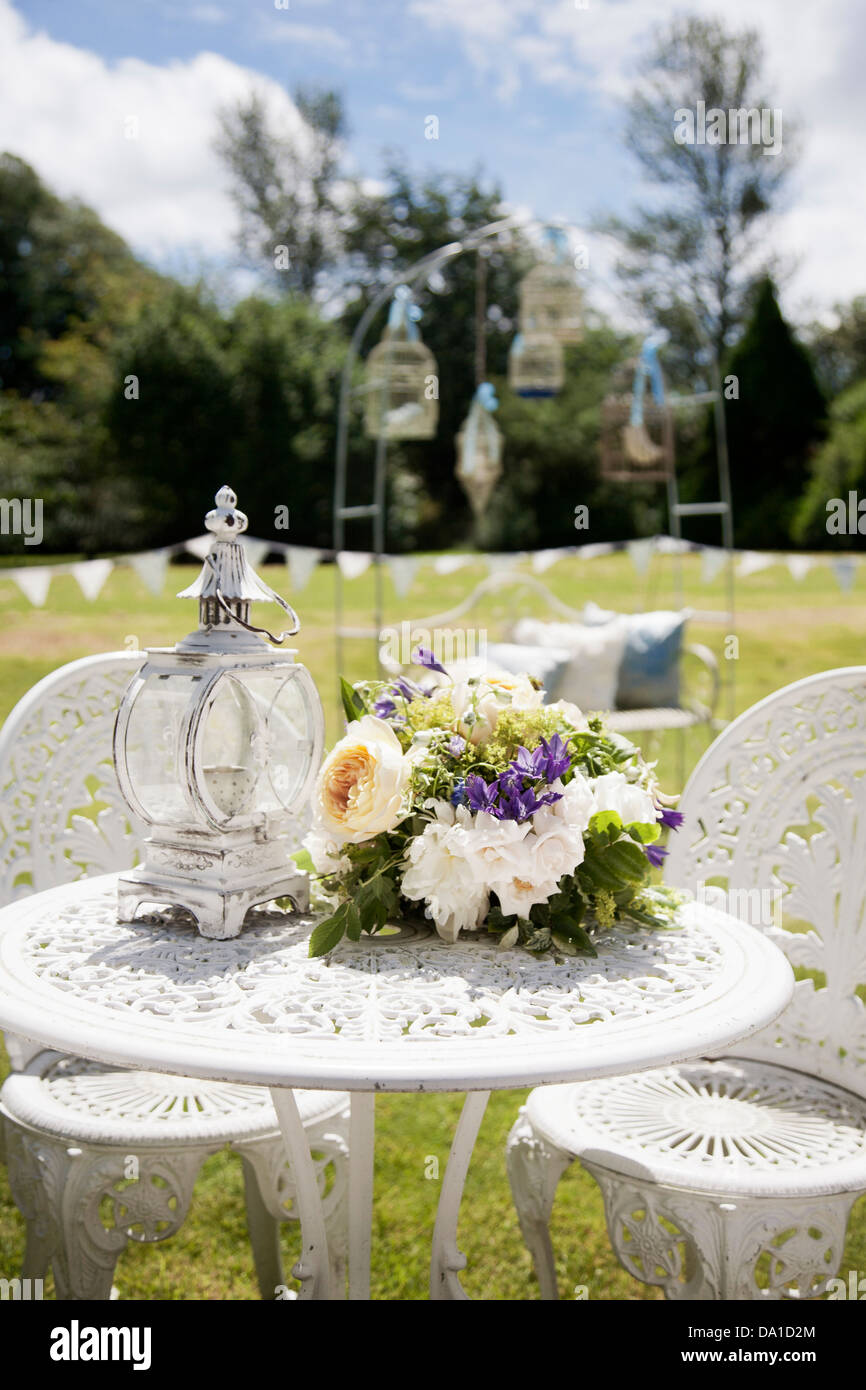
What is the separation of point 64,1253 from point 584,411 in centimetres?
1958

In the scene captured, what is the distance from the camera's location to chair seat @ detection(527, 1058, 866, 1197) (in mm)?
1550

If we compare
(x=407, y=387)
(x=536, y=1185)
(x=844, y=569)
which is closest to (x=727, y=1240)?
(x=536, y=1185)

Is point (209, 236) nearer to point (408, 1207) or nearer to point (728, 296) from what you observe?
point (728, 296)

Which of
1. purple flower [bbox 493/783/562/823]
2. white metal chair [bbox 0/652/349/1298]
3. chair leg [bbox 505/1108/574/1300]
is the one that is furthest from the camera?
chair leg [bbox 505/1108/574/1300]

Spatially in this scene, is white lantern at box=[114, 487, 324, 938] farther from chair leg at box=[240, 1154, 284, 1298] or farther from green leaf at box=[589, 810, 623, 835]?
chair leg at box=[240, 1154, 284, 1298]

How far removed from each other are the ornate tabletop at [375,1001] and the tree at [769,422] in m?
17.1

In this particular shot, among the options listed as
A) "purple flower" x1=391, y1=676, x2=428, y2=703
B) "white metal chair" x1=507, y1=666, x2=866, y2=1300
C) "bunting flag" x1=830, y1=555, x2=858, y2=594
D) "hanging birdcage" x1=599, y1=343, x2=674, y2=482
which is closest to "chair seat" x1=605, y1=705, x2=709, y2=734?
"bunting flag" x1=830, y1=555, x2=858, y2=594

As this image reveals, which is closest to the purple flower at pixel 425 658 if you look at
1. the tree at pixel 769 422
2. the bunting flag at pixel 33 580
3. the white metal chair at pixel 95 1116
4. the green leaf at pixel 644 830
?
the green leaf at pixel 644 830

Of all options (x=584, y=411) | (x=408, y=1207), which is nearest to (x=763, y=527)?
(x=584, y=411)

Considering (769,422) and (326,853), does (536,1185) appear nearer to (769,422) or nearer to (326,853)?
(326,853)

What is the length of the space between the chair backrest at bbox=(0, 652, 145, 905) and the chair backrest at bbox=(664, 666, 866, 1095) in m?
1.10

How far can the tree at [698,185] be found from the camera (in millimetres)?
18453

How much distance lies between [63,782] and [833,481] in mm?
16332

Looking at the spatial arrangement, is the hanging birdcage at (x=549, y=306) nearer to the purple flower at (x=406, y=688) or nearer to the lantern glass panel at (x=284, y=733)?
the purple flower at (x=406, y=688)
